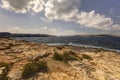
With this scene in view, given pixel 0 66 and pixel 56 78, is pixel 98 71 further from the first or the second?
pixel 0 66

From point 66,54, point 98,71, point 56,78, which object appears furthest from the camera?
point 66,54

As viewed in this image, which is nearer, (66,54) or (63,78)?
(63,78)

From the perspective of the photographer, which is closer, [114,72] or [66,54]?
[114,72]

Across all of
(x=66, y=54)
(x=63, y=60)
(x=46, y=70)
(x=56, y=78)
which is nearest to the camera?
(x=56, y=78)

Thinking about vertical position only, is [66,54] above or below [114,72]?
above

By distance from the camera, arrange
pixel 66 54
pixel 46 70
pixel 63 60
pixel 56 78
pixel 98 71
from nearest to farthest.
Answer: pixel 56 78, pixel 46 70, pixel 98 71, pixel 63 60, pixel 66 54

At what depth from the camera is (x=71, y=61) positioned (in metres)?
19.3

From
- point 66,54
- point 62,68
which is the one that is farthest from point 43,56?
point 62,68

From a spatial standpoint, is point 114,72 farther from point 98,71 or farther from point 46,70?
point 46,70

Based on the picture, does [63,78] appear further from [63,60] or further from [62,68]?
[63,60]

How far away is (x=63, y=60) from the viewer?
18922mm

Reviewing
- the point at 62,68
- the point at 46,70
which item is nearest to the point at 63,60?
the point at 62,68

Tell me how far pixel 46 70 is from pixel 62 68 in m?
1.70

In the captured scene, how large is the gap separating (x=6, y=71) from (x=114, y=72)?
10.4m
